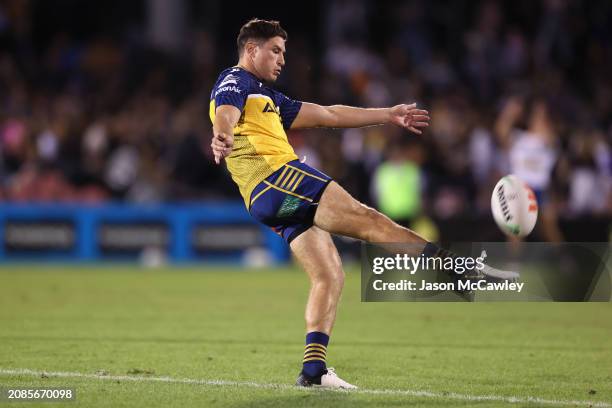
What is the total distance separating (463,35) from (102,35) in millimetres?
7965

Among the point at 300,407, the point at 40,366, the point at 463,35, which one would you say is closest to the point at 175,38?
the point at 463,35

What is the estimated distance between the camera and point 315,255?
23.3 ft

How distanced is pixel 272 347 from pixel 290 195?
8.03 feet

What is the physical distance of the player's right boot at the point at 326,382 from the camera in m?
6.96

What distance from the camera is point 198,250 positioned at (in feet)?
61.5

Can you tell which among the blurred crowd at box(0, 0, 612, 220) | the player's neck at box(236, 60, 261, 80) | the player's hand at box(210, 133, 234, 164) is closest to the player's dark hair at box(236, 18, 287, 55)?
the player's neck at box(236, 60, 261, 80)

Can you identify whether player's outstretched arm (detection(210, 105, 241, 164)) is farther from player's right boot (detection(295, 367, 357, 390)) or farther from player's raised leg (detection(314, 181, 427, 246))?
player's right boot (detection(295, 367, 357, 390))

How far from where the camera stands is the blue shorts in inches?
274

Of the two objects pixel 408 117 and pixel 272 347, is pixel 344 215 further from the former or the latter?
pixel 272 347

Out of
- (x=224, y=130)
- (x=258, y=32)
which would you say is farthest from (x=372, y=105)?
(x=224, y=130)

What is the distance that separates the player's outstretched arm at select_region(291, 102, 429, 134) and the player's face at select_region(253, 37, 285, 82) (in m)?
0.36

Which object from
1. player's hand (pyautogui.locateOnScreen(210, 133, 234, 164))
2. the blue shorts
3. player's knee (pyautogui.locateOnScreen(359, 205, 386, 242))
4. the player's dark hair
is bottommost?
player's knee (pyautogui.locateOnScreen(359, 205, 386, 242))
